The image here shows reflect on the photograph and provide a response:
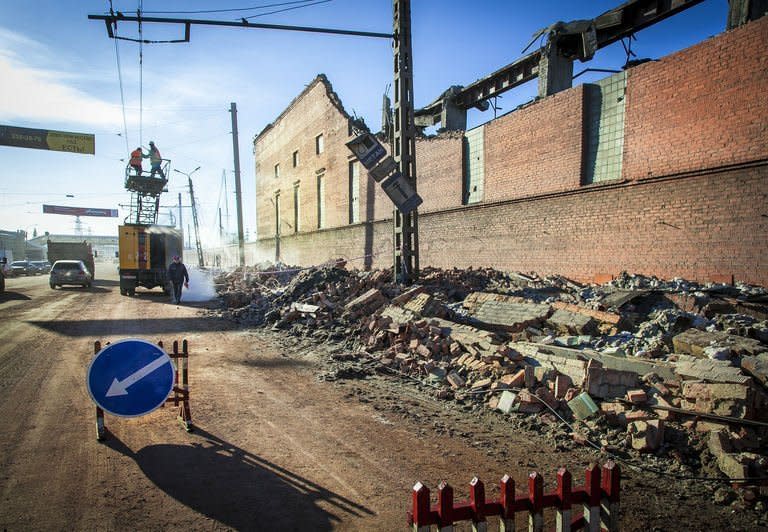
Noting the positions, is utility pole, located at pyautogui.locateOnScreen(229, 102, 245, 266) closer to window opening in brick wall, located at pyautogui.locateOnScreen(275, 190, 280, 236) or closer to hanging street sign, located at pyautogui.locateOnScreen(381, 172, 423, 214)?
window opening in brick wall, located at pyautogui.locateOnScreen(275, 190, 280, 236)

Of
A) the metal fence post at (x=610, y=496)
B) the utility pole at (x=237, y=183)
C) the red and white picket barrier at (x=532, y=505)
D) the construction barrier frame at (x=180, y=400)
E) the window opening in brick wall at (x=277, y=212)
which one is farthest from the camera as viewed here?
the window opening in brick wall at (x=277, y=212)

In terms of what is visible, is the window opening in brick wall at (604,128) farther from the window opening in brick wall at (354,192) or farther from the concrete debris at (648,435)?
the window opening in brick wall at (354,192)

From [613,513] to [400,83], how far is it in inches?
442

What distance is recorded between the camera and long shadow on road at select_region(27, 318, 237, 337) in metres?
10.5

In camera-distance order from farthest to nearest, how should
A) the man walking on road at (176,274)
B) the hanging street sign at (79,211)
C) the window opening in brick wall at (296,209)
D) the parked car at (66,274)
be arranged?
the hanging street sign at (79,211) → the window opening in brick wall at (296,209) → the parked car at (66,274) → the man walking on road at (176,274)

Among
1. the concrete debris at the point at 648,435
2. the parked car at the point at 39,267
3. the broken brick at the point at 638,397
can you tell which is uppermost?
the broken brick at the point at 638,397

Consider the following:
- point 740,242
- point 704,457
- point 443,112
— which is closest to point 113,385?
point 704,457

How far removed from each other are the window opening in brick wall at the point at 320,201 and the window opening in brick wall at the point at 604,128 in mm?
16907

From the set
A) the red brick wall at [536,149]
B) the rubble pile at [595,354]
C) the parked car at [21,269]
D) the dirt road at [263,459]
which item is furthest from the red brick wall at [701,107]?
the parked car at [21,269]

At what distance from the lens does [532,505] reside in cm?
215

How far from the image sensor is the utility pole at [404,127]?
37.1 ft

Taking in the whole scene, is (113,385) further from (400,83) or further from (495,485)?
(400,83)

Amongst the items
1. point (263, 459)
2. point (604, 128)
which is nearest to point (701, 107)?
point (604, 128)

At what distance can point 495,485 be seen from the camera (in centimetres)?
359
